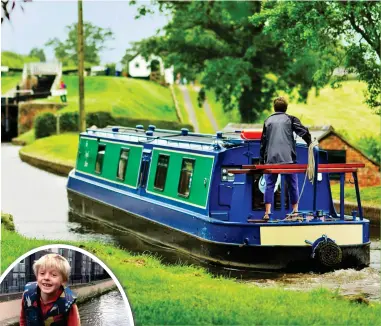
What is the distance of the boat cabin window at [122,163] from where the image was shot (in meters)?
17.3

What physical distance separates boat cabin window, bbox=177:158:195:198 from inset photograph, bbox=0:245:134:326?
328 inches

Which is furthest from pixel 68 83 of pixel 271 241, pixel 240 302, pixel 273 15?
pixel 240 302

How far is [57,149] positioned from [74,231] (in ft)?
59.4

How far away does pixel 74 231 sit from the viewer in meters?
17.3

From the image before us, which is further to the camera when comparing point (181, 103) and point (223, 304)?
point (181, 103)

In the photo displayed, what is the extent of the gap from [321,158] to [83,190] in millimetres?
6912

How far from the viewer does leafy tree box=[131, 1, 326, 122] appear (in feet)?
125

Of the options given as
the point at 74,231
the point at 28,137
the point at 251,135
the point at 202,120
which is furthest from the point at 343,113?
the point at 251,135

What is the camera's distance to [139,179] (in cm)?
1634

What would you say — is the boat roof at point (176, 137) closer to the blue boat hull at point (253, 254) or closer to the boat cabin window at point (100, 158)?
the boat cabin window at point (100, 158)

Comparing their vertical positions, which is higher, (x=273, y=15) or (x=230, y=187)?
(x=273, y=15)

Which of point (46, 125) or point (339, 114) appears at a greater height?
point (339, 114)

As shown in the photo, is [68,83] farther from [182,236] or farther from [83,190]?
[182,236]

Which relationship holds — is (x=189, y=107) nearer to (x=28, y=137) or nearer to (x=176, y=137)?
(x=28, y=137)
